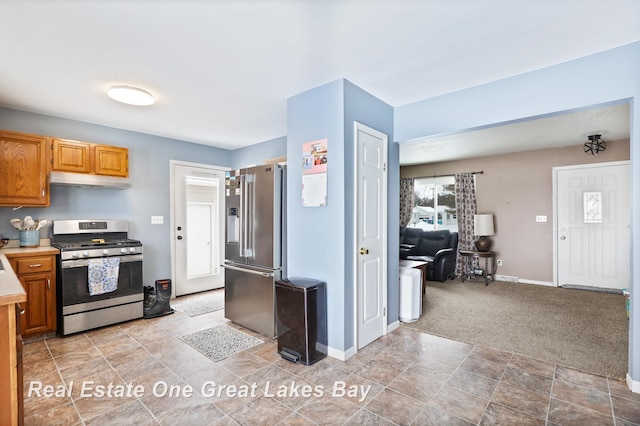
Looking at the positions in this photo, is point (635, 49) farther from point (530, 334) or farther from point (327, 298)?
point (327, 298)

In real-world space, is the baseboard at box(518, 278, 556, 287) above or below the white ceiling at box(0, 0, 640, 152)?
below

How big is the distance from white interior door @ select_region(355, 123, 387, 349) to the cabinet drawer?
10.7 feet

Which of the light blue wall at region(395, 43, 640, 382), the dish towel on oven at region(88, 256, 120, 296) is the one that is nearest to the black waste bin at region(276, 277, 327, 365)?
the light blue wall at region(395, 43, 640, 382)

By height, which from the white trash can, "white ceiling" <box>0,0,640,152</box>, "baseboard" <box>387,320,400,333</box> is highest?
"white ceiling" <box>0,0,640,152</box>

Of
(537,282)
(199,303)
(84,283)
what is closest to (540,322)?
(537,282)

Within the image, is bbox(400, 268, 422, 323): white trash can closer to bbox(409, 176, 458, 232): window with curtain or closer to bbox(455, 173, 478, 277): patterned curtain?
bbox(455, 173, 478, 277): patterned curtain

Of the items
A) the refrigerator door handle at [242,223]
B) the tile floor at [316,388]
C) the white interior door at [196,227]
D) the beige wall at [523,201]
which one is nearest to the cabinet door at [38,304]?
the tile floor at [316,388]

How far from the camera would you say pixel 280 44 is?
88.1 inches

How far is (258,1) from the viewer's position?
178 centimetres

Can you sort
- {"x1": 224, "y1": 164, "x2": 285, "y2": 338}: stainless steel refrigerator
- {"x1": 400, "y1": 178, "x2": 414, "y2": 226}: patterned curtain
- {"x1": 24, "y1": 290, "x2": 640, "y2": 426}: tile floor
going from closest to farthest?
{"x1": 24, "y1": 290, "x2": 640, "y2": 426}: tile floor → {"x1": 224, "y1": 164, "x2": 285, "y2": 338}: stainless steel refrigerator → {"x1": 400, "y1": 178, "x2": 414, "y2": 226}: patterned curtain

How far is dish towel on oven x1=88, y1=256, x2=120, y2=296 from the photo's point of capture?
3.42 m

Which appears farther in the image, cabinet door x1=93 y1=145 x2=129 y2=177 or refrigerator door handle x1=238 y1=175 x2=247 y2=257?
cabinet door x1=93 y1=145 x2=129 y2=177

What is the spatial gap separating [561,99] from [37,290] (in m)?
5.24

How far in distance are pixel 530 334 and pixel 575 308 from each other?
1521 millimetres
